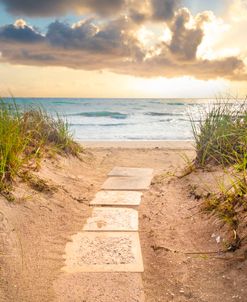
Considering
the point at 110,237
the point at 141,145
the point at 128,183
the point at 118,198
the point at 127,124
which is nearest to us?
the point at 110,237

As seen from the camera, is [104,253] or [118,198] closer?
[104,253]

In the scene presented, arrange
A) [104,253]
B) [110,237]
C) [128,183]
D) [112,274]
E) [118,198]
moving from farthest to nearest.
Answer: [128,183] < [118,198] < [110,237] < [104,253] < [112,274]

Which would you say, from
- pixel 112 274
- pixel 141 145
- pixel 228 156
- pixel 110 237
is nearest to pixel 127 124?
pixel 141 145

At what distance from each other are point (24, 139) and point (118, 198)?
1.35m

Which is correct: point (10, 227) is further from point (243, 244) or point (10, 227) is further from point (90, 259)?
point (243, 244)

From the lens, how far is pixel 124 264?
280 cm

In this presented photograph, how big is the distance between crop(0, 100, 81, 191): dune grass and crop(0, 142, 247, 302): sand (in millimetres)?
201

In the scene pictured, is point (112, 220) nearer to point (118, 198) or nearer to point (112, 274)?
point (118, 198)

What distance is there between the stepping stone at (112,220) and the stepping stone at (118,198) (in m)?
0.18

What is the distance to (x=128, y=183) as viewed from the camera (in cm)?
502

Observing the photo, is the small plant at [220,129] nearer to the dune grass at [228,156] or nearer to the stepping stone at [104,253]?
the dune grass at [228,156]

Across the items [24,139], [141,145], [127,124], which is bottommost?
[127,124]

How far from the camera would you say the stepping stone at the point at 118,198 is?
4.16 metres

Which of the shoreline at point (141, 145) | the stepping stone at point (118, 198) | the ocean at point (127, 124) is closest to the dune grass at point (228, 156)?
the ocean at point (127, 124)
